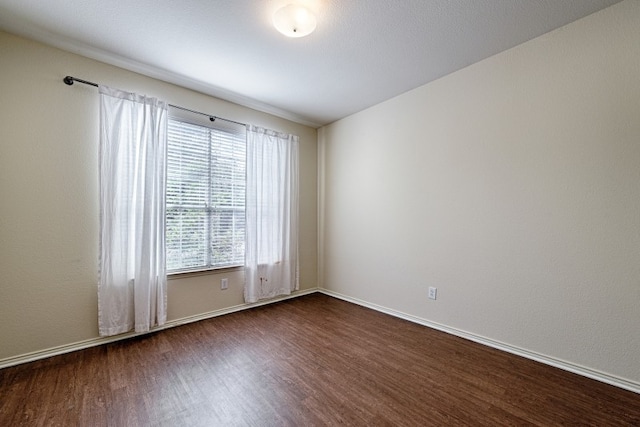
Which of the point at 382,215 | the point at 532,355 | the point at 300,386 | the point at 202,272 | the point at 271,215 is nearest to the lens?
the point at 300,386

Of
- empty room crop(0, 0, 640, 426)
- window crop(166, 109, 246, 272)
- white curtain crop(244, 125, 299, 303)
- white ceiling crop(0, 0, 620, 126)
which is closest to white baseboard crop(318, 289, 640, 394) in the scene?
empty room crop(0, 0, 640, 426)

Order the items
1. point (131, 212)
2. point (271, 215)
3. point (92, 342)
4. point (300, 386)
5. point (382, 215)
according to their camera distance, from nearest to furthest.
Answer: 1. point (300, 386)
2. point (92, 342)
3. point (131, 212)
4. point (382, 215)
5. point (271, 215)

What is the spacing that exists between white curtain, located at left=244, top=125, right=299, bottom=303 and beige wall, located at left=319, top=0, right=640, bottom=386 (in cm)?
119

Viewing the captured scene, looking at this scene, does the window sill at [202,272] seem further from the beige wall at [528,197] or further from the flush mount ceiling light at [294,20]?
the flush mount ceiling light at [294,20]

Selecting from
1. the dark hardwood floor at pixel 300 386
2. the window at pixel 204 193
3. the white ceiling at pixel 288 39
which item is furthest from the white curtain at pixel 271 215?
the dark hardwood floor at pixel 300 386

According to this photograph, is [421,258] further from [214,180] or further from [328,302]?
[214,180]

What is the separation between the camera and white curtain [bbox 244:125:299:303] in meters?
3.33

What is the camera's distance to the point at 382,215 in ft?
10.9

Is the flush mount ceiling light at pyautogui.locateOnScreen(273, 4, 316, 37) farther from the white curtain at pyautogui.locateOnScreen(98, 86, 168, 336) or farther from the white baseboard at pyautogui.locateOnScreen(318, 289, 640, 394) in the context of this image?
the white baseboard at pyautogui.locateOnScreen(318, 289, 640, 394)

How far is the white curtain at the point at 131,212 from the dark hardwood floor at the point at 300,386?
29 cm

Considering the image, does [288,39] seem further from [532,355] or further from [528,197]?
[532,355]

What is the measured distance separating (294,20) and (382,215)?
2246 millimetres

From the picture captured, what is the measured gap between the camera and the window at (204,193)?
2.82 meters

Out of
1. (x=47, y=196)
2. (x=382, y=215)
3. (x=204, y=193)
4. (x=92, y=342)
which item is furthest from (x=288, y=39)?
(x=92, y=342)
